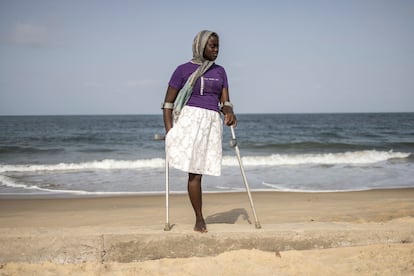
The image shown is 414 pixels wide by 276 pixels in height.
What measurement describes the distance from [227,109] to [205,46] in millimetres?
609

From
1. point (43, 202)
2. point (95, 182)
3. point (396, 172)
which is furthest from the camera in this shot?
point (396, 172)

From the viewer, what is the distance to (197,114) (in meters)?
4.01

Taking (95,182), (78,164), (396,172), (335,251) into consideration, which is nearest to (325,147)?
(396,172)

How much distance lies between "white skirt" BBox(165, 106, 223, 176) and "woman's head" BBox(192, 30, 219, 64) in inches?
18.1

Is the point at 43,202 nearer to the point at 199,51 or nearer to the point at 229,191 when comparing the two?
the point at 229,191

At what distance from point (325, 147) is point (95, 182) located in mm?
15828

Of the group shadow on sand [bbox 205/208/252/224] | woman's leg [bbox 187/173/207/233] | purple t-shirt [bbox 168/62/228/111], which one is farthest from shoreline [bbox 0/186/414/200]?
purple t-shirt [bbox 168/62/228/111]

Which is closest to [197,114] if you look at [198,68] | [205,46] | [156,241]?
[198,68]

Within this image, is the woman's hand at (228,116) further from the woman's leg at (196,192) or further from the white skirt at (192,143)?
the woman's leg at (196,192)

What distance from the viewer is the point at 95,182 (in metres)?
11.1

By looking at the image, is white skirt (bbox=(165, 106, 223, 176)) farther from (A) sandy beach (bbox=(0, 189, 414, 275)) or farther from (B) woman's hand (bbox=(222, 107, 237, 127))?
(A) sandy beach (bbox=(0, 189, 414, 275))

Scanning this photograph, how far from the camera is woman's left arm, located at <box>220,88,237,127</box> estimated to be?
13.4ft

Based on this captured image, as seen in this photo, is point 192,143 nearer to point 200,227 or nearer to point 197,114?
point 197,114

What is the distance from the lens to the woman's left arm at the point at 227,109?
4094 millimetres
